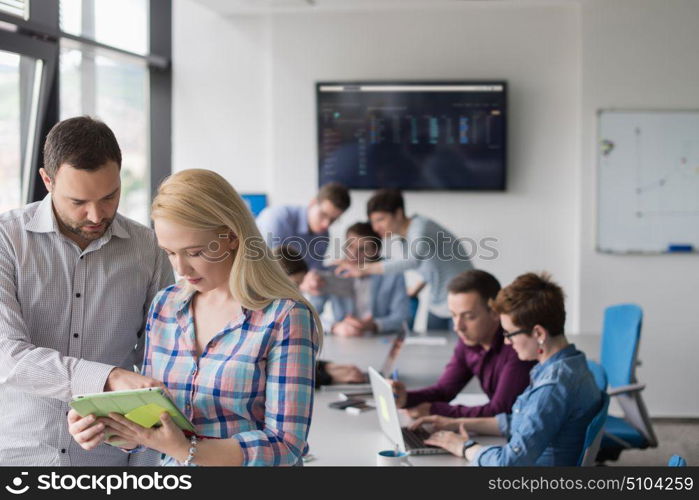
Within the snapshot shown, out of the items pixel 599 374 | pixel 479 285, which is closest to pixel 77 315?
pixel 479 285

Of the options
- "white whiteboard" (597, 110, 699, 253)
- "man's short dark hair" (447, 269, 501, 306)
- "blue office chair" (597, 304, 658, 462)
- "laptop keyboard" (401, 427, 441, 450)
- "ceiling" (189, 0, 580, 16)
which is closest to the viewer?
"laptop keyboard" (401, 427, 441, 450)

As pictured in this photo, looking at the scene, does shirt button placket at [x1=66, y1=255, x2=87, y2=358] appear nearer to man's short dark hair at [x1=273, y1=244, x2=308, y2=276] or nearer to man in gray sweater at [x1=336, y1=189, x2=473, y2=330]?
man's short dark hair at [x1=273, y1=244, x2=308, y2=276]

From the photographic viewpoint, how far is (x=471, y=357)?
3268 millimetres

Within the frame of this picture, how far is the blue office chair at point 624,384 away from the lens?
3.73m

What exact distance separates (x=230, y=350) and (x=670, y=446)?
4261mm

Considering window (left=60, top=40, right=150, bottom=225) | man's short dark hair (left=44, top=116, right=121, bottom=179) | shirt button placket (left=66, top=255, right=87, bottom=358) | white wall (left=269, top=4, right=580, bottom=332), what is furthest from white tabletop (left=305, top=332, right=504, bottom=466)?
window (left=60, top=40, right=150, bottom=225)

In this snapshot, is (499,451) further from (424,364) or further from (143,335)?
(424,364)

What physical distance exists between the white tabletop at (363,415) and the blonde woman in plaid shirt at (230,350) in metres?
0.93

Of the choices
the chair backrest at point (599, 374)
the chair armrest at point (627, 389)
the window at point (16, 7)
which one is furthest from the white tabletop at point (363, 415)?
the window at point (16, 7)

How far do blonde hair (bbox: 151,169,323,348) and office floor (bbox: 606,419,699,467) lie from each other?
3324 millimetres

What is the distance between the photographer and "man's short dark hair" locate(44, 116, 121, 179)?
1.78 meters

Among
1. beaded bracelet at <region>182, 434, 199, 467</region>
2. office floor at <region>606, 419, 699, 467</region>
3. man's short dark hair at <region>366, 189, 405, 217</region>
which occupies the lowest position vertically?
office floor at <region>606, 419, 699, 467</region>

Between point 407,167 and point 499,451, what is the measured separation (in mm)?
3518

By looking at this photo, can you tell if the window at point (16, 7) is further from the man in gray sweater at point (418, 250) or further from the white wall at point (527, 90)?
the white wall at point (527, 90)
